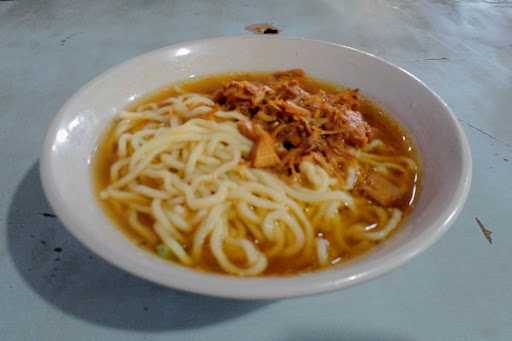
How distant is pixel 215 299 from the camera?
1.44m

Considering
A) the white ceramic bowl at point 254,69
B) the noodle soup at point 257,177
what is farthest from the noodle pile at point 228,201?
the white ceramic bowl at point 254,69

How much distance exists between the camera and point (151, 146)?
179cm

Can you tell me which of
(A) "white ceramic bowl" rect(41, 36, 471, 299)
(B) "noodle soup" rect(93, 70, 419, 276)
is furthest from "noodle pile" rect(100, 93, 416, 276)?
(A) "white ceramic bowl" rect(41, 36, 471, 299)

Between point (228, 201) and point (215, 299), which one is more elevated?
point (228, 201)

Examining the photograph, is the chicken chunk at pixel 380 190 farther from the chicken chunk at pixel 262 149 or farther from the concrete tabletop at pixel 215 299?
the chicken chunk at pixel 262 149

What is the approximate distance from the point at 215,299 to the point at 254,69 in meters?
1.20

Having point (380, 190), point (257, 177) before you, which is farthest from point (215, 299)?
point (380, 190)

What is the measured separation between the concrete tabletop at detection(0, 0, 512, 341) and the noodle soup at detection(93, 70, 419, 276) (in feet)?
0.50

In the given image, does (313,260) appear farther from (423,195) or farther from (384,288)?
(423,195)

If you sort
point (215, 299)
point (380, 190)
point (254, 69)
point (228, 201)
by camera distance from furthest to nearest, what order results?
point (254, 69)
point (380, 190)
point (228, 201)
point (215, 299)

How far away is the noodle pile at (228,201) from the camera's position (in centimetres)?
151

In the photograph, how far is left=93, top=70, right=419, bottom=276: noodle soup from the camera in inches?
59.7

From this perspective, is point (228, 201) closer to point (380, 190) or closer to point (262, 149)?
point (262, 149)

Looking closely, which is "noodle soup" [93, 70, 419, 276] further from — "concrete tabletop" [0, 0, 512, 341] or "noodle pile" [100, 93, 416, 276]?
"concrete tabletop" [0, 0, 512, 341]
